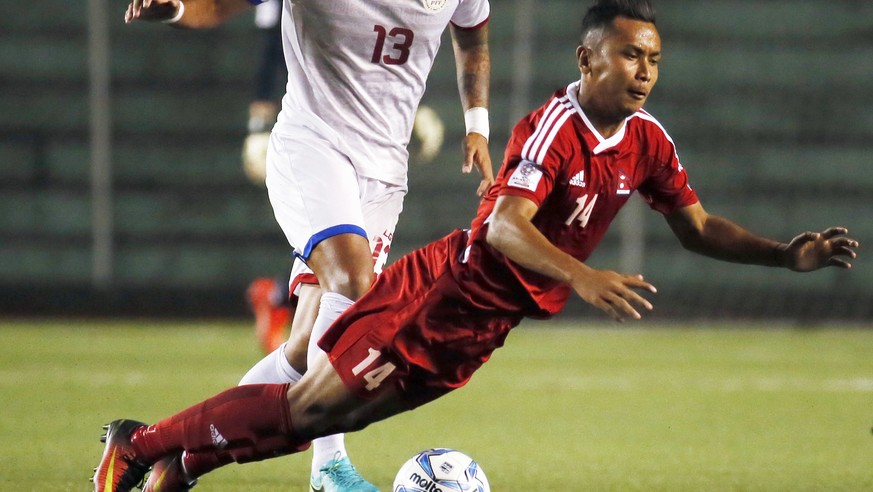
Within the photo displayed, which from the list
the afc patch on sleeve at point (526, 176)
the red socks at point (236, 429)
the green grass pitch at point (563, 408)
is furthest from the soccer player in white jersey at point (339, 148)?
the afc patch on sleeve at point (526, 176)

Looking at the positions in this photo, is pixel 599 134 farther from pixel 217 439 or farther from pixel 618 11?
pixel 217 439

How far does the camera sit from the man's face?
3.54 m

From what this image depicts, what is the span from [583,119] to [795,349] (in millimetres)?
7301

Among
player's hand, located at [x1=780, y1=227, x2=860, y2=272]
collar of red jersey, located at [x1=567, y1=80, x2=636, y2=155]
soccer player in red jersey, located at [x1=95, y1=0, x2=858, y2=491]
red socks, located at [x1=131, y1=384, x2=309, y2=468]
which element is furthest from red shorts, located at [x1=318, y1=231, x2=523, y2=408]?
player's hand, located at [x1=780, y1=227, x2=860, y2=272]

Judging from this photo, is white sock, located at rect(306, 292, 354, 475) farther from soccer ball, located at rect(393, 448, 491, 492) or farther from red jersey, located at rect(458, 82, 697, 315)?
red jersey, located at rect(458, 82, 697, 315)

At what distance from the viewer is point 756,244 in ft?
12.6

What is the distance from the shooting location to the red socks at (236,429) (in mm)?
3672

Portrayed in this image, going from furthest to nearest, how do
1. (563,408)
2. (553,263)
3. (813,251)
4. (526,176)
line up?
(563,408) < (813,251) < (526,176) < (553,263)

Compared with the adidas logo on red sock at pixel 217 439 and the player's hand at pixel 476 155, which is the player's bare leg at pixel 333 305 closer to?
the adidas logo on red sock at pixel 217 439

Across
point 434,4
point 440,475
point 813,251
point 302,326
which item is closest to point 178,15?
point 434,4

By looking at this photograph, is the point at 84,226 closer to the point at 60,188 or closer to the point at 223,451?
the point at 60,188

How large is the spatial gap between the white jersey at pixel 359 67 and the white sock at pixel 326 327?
55cm

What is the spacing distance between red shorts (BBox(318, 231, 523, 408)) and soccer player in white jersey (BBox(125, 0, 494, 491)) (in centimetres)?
41

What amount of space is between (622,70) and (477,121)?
4.11 ft
